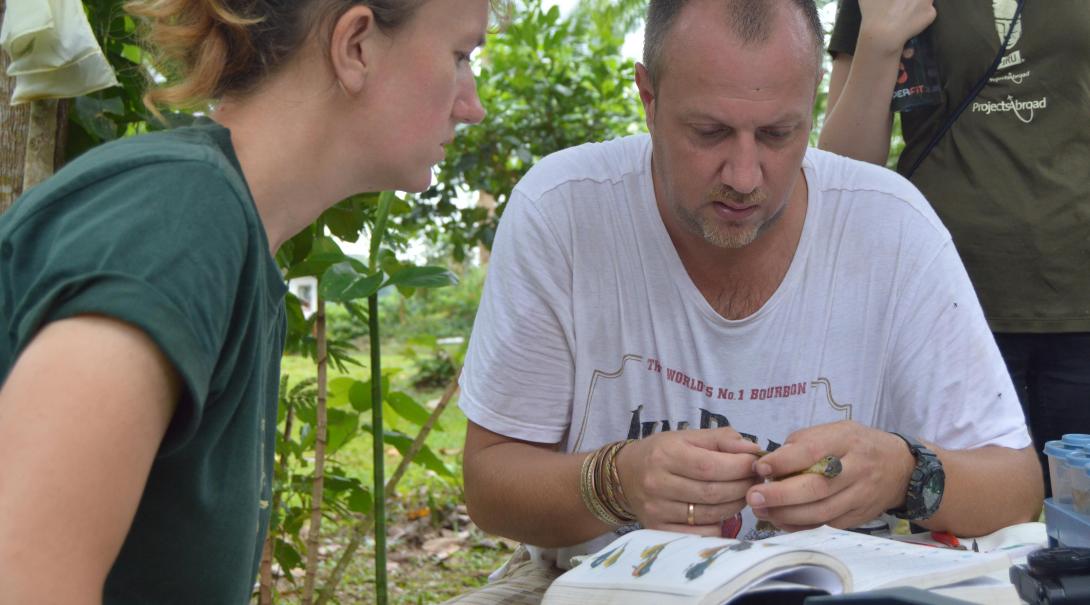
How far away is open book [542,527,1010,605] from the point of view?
106 centimetres

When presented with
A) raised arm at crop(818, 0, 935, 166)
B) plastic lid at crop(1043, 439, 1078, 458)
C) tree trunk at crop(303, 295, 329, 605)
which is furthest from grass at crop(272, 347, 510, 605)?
plastic lid at crop(1043, 439, 1078, 458)

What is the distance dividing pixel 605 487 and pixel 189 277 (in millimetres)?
857

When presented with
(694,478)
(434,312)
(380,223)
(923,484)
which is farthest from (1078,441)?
(434,312)

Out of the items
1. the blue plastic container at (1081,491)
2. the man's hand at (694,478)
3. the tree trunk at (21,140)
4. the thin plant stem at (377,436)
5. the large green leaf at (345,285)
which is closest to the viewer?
the blue plastic container at (1081,491)

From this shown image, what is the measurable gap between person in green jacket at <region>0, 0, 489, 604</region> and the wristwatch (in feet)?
2.71

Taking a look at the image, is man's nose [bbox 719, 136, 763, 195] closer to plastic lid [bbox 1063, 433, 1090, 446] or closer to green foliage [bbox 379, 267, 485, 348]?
plastic lid [bbox 1063, 433, 1090, 446]

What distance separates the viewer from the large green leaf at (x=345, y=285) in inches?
90.4

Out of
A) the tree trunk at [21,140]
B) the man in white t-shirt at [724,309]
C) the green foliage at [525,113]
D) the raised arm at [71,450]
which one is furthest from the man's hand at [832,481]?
the green foliage at [525,113]

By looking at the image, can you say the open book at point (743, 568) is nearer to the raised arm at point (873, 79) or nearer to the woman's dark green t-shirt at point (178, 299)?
the woman's dark green t-shirt at point (178, 299)

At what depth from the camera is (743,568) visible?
41.5 inches

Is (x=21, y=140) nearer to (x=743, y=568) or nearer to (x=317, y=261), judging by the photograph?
(x=317, y=261)

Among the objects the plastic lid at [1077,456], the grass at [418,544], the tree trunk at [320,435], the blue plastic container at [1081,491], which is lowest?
the grass at [418,544]

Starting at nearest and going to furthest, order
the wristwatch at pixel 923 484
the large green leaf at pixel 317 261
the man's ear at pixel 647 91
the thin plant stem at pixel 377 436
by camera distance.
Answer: the wristwatch at pixel 923 484, the man's ear at pixel 647 91, the large green leaf at pixel 317 261, the thin plant stem at pixel 377 436

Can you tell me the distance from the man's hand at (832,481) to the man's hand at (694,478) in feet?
0.11
